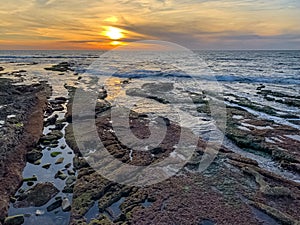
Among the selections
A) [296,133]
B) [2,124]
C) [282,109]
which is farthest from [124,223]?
[282,109]

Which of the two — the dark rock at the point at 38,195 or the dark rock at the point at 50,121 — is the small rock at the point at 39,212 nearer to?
the dark rock at the point at 38,195

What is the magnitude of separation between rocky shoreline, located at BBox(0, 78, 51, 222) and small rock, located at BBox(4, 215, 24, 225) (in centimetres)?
19

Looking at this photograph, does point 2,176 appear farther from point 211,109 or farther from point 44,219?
point 211,109

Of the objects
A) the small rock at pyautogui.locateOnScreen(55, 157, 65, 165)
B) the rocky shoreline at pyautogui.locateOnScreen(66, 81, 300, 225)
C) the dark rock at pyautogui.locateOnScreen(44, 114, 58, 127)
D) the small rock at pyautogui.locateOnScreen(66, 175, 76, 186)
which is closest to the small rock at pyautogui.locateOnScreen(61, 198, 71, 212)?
the rocky shoreline at pyautogui.locateOnScreen(66, 81, 300, 225)

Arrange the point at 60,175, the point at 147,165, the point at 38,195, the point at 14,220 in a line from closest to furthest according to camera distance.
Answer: the point at 14,220 < the point at 38,195 < the point at 60,175 < the point at 147,165

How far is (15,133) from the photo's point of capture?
42.7ft

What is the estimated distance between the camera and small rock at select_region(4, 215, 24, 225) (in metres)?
7.12

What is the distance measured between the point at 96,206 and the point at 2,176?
12.0 feet

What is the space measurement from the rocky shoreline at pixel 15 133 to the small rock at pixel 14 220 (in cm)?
19

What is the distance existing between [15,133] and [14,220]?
22.3 ft

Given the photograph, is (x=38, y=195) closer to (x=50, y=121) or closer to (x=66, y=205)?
(x=66, y=205)

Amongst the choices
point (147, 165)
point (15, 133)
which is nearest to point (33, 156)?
point (15, 133)

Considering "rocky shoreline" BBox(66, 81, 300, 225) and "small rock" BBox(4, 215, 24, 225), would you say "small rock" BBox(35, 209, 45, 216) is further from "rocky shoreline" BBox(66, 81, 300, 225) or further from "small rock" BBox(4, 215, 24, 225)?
"rocky shoreline" BBox(66, 81, 300, 225)

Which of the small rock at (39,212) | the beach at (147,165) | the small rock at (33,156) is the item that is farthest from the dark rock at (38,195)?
the small rock at (33,156)
